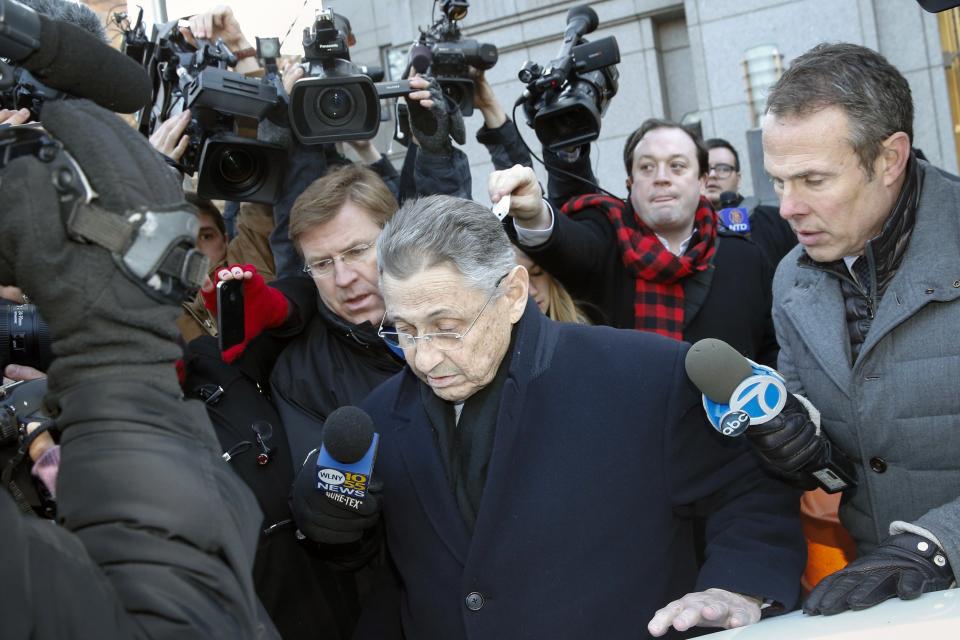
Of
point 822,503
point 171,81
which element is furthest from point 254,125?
point 822,503

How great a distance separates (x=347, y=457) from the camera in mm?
2115

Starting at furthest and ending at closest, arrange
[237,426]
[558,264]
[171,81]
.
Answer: [171,81] < [558,264] < [237,426]

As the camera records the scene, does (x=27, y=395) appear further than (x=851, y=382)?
No

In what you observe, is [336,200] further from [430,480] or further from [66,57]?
[66,57]

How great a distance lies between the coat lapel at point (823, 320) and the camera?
2.24 m

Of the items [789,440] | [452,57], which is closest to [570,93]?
[452,57]

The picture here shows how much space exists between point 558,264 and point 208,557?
88.8 inches

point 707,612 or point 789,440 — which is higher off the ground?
point 789,440

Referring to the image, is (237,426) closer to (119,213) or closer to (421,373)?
(421,373)

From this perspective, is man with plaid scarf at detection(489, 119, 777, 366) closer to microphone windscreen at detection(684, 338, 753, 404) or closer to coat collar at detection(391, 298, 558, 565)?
coat collar at detection(391, 298, 558, 565)

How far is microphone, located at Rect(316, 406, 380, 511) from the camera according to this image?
210cm

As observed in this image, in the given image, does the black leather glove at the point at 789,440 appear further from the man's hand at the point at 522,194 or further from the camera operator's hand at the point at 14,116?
the camera operator's hand at the point at 14,116

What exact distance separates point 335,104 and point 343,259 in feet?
2.43

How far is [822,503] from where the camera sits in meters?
2.44
